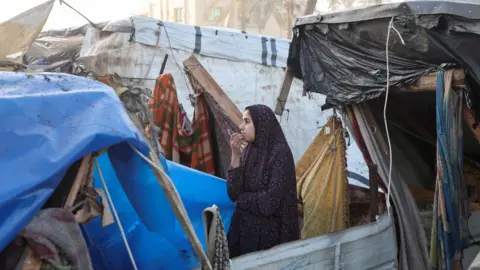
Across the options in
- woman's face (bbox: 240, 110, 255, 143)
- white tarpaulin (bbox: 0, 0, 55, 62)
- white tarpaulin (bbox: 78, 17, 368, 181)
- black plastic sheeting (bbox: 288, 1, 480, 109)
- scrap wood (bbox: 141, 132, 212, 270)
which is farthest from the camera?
white tarpaulin (bbox: 78, 17, 368, 181)

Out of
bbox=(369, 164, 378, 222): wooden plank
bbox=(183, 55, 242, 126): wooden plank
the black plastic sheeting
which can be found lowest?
bbox=(369, 164, 378, 222): wooden plank

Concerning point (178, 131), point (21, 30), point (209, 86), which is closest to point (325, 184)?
point (209, 86)

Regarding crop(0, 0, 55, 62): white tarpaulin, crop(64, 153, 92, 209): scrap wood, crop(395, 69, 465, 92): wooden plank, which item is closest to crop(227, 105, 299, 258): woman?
crop(395, 69, 465, 92): wooden plank

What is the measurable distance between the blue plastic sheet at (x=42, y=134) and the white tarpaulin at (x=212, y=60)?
5.31 metres

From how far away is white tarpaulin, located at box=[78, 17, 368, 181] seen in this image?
313 inches

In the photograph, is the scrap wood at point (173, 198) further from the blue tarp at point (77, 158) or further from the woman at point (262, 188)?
the woman at point (262, 188)

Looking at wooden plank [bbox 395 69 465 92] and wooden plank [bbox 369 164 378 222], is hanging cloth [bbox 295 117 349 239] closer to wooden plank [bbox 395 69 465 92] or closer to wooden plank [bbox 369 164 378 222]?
wooden plank [bbox 369 164 378 222]

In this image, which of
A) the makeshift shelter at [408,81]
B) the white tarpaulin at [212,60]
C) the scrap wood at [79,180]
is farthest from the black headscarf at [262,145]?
the white tarpaulin at [212,60]

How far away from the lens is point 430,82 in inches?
137

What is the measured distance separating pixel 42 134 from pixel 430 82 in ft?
8.70

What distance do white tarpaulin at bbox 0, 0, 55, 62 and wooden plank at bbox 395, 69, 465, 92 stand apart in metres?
4.54

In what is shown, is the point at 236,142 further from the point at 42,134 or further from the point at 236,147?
the point at 42,134

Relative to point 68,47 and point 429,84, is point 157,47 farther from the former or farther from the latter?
point 429,84

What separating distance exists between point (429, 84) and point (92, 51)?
613cm
